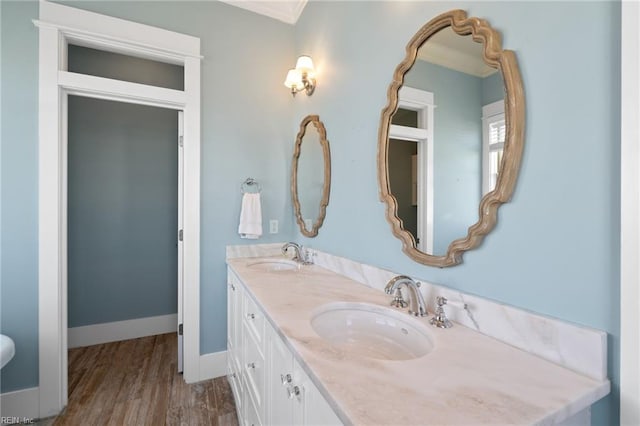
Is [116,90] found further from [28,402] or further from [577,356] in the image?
[577,356]

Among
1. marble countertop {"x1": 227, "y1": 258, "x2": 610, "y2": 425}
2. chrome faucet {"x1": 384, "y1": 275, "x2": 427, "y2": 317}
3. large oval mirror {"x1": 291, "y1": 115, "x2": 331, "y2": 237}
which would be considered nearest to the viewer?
marble countertop {"x1": 227, "y1": 258, "x2": 610, "y2": 425}

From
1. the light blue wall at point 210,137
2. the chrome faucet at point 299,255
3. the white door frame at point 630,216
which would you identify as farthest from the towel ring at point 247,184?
the white door frame at point 630,216

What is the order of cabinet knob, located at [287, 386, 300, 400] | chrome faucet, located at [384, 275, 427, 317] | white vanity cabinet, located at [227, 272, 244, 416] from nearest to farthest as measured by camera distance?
cabinet knob, located at [287, 386, 300, 400] < chrome faucet, located at [384, 275, 427, 317] < white vanity cabinet, located at [227, 272, 244, 416]

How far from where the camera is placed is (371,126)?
4.84 ft

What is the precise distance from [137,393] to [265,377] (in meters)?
1.44

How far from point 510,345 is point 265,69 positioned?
235 centimetres

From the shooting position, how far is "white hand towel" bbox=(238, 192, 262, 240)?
214 cm

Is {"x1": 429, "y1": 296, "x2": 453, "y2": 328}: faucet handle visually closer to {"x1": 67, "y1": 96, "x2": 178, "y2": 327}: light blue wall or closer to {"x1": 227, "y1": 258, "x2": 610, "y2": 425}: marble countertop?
{"x1": 227, "y1": 258, "x2": 610, "y2": 425}: marble countertop

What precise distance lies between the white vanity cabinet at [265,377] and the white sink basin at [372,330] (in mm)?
191

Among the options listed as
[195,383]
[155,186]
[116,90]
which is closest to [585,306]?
[195,383]

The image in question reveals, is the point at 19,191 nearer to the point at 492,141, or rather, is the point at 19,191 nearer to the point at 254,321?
the point at 254,321

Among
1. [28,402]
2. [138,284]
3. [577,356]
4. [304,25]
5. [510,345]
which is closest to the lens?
[577,356]

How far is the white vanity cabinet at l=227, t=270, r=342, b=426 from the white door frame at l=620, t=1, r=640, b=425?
65 centimetres

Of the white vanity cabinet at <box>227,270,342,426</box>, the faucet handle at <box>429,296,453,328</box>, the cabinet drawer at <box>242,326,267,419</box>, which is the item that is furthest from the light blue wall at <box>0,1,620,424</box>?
the cabinet drawer at <box>242,326,267,419</box>
